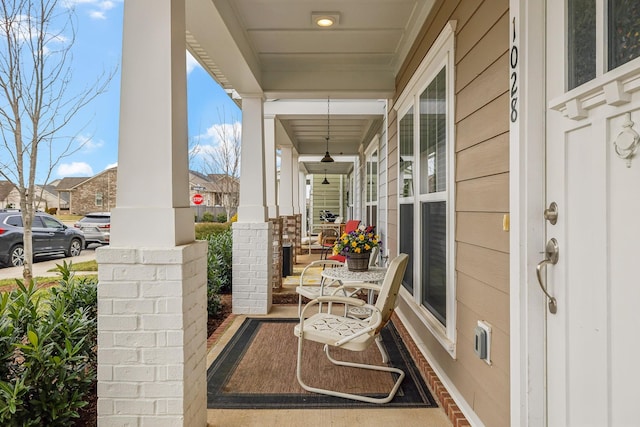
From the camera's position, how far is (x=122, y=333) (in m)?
1.70

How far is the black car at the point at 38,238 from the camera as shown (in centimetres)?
422

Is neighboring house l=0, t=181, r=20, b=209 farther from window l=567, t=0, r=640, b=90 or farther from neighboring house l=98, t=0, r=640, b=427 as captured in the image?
window l=567, t=0, r=640, b=90

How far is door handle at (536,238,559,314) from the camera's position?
53.0 inches

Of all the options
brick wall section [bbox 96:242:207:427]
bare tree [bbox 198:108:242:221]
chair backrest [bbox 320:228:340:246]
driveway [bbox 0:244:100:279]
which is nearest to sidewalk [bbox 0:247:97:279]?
driveway [bbox 0:244:100:279]

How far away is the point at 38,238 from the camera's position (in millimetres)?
4957

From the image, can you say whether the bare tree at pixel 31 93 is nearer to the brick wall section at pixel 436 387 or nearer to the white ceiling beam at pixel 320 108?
the white ceiling beam at pixel 320 108

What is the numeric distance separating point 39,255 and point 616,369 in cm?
608

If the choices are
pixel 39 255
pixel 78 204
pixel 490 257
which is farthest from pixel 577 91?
pixel 78 204

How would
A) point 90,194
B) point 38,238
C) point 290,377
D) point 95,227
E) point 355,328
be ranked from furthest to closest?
point 90,194 < point 95,227 < point 38,238 < point 290,377 < point 355,328

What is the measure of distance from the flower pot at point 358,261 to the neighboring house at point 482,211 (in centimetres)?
52

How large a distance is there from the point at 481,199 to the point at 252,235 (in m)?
2.85

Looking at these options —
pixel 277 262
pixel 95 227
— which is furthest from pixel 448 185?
pixel 95 227

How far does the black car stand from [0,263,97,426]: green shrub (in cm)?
216

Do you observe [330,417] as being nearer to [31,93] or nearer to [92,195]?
[31,93]
